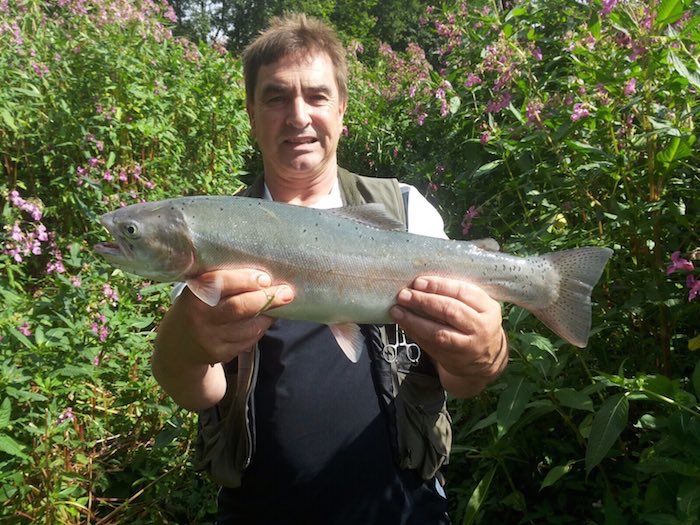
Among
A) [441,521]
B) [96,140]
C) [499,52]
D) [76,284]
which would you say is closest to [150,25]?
[96,140]

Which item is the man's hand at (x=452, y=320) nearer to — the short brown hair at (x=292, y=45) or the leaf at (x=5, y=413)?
the short brown hair at (x=292, y=45)

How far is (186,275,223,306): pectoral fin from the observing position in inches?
70.7

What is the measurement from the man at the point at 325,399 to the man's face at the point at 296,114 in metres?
0.03

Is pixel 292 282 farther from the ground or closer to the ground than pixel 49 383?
farther from the ground

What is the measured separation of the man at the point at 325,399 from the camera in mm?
1966

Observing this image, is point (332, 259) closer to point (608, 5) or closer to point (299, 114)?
point (299, 114)

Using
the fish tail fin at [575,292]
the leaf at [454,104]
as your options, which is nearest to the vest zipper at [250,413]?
the fish tail fin at [575,292]

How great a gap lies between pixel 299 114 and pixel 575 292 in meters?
1.19

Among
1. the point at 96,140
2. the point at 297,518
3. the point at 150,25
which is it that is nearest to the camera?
the point at 297,518

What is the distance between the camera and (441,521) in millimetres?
2254

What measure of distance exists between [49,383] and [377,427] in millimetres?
1593

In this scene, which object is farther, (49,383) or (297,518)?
(49,383)

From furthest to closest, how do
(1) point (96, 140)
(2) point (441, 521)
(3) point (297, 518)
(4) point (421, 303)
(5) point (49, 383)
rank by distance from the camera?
(1) point (96, 140), (5) point (49, 383), (2) point (441, 521), (3) point (297, 518), (4) point (421, 303)

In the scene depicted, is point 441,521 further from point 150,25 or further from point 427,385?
point 150,25
